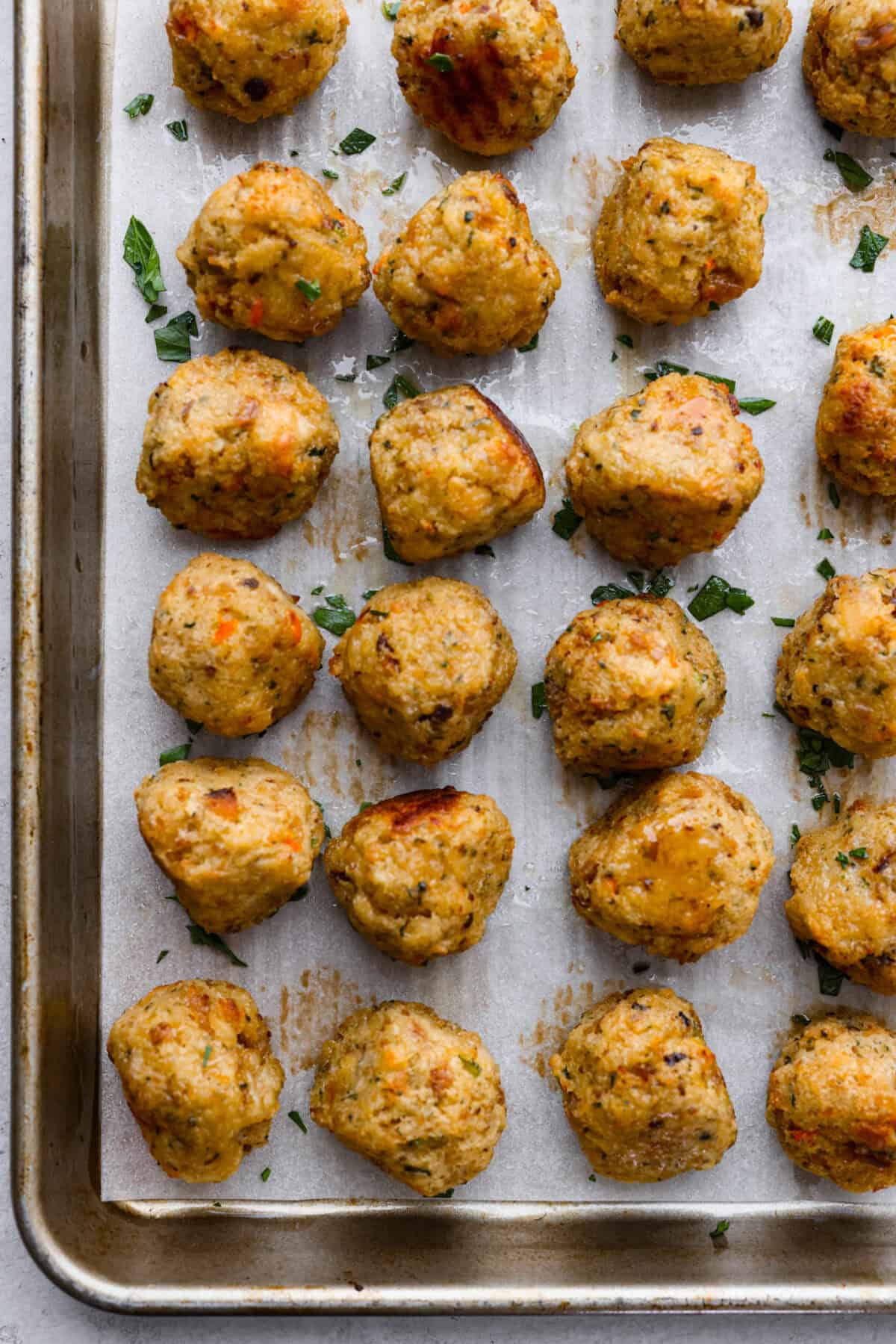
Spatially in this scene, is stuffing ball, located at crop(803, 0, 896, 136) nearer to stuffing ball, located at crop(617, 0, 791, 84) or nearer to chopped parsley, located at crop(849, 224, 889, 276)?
stuffing ball, located at crop(617, 0, 791, 84)

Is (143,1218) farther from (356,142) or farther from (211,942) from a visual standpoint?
(356,142)

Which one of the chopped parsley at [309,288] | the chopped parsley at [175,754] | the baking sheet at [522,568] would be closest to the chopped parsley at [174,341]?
the baking sheet at [522,568]

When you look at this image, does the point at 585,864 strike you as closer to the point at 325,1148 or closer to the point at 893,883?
the point at 893,883

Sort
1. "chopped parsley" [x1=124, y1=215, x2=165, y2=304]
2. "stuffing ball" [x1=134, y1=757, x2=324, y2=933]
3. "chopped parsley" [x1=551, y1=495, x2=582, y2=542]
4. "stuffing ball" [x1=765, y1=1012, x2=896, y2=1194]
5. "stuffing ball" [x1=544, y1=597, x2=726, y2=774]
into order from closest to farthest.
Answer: "stuffing ball" [x1=134, y1=757, x2=324, y2=933] < "stuffing ball" [x1=544, y1=597, x2=726, y2=774] < "stuffing ball" [x1=765, y1=1012, x2=896, y2=1194] < "chopped parsley" [x1=124, y1=215, x2=165, y2=304] < "chopped parsley" [x1=551, y1=495, x2=582, y2=542]

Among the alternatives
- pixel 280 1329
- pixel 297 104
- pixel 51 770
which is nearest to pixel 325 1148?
pixel 280 1329

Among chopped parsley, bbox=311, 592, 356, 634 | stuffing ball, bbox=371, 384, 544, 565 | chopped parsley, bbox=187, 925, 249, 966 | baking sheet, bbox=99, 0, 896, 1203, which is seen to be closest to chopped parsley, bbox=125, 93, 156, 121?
baking sheet, bbox=99, 0, 896, 1203
